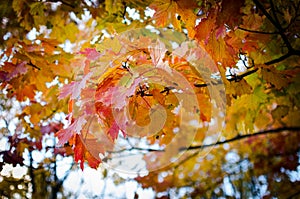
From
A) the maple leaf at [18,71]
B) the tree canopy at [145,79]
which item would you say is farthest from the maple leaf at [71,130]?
the maple leaf at [18,71]

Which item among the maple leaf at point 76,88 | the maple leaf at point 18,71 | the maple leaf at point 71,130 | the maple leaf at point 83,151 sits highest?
the maple leaf at point 18,71

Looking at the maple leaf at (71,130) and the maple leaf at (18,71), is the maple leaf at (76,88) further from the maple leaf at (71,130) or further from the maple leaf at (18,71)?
the maple leaf at (18,71)

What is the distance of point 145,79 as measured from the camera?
1.14m

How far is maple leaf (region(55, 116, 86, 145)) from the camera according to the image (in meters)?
1.09

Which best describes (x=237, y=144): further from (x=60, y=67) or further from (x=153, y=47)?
(x=153, y=47)

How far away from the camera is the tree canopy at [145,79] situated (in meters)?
1.16

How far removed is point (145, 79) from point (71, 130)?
0.91ft

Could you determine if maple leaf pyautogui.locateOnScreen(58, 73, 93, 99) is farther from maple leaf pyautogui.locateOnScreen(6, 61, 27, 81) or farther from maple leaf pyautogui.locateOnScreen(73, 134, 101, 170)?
maple leaf pyautogui.locateOnScreen(6, 61, 27, 81)

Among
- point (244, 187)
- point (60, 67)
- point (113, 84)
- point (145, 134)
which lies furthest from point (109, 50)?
point (244, 187)

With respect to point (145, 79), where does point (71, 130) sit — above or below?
below

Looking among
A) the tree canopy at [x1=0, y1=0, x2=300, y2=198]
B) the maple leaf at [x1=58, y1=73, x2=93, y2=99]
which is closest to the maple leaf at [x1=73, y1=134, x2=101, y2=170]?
the tree canopy at [x1=0, y1=0, x2=300, y2=198]

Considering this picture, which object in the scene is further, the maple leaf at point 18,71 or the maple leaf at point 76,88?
the maple leaf at point 18,71

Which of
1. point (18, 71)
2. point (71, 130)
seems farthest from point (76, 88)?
point (18, 71)

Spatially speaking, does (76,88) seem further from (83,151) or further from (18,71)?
(18,71)
